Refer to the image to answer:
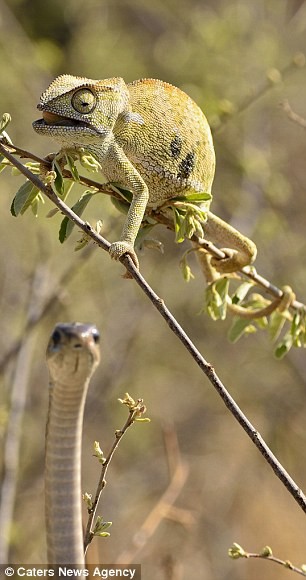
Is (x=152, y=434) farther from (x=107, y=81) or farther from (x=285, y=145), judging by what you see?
(x=107, y=81)

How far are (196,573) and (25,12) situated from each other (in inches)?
268

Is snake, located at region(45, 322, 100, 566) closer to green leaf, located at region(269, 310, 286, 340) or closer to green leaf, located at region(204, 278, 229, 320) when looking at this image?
green leaf, located at region(204, 278, 229, 320)

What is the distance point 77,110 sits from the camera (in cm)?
193

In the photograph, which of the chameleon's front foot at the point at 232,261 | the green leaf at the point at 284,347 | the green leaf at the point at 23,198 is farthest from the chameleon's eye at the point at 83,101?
the green leaf at the point at 284,347

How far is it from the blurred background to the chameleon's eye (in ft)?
5.23

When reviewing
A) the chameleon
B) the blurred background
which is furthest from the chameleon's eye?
the blurred background

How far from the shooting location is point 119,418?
584 cm

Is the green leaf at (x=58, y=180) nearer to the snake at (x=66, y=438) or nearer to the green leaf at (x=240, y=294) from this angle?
the snake at (x=66, y=438)

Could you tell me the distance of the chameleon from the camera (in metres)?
1.89

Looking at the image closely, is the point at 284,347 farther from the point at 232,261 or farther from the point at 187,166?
the point at 187,166

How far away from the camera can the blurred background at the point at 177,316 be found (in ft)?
16.3

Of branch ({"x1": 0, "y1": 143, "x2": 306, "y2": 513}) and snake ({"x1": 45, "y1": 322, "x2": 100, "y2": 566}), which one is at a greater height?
branch ({"x1": 0, "y1": 143, "x2": 306, "y2": 513})

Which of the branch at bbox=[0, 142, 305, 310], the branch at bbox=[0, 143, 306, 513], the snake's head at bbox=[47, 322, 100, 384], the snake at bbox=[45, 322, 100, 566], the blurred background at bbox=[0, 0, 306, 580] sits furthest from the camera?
the blurred background at bbox=[0, 0, 306, 580]

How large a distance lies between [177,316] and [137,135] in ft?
14.1
